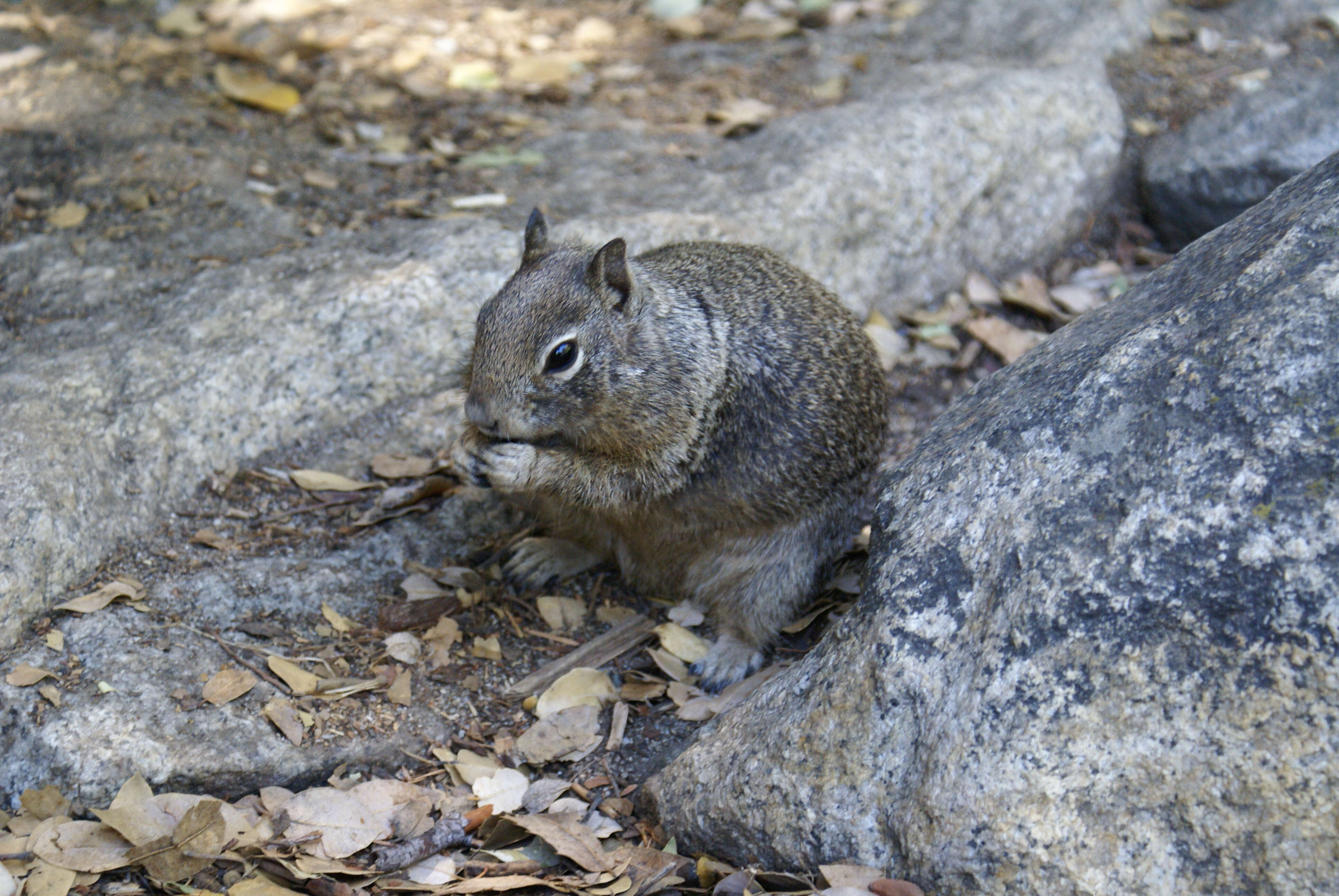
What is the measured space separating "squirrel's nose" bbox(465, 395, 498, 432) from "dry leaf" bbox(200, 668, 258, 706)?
105 centimetres

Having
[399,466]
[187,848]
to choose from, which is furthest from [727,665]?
[187,848]

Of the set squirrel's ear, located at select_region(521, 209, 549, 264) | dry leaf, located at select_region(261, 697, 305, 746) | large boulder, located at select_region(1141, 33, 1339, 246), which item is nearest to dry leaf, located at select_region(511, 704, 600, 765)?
dry leaf, located at select_region(261, 697, 305, 746)

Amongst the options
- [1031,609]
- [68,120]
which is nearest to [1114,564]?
[1031,609]

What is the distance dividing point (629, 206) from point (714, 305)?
1.67 m

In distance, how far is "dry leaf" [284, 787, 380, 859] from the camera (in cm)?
308

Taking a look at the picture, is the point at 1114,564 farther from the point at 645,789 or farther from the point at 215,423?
the point at 215,423

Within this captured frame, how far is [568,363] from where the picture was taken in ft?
11.9

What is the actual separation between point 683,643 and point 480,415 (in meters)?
1.18

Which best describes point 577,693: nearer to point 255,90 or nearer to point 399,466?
point 399,466

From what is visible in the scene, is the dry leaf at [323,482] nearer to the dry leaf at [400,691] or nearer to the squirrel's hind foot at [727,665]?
the dry leaf at [400,691]

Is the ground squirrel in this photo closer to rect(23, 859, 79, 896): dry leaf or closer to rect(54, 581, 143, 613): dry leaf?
rect(54, 581, 143, 613): dry leaf

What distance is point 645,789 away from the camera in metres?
3.35

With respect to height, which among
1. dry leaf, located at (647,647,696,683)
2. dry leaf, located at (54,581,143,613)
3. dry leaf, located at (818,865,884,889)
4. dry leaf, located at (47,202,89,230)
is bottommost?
dry leaf, located at (647,647,696,683)

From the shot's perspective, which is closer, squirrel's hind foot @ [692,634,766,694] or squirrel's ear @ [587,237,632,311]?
squirrel's ear @ [587,237,632,311]
